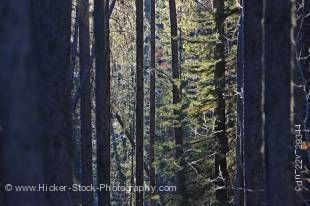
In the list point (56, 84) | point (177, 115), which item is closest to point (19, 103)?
point (56, 84)

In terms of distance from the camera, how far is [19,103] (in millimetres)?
2592

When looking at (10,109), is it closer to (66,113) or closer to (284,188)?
(66,113)

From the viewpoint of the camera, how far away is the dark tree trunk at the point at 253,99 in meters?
7.53

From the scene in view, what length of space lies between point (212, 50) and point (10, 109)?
41.3 ft

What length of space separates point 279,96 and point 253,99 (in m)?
2.84

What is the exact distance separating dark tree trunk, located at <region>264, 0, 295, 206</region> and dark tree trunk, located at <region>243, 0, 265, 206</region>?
2590mm

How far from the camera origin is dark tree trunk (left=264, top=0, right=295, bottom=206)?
4.79 meters

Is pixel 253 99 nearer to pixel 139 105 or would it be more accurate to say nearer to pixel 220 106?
pixel 220 106

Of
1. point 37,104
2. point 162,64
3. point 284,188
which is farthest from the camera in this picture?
point 162,64

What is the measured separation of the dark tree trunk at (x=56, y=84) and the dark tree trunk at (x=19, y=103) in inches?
4.6

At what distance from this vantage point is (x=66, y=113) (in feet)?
10.7

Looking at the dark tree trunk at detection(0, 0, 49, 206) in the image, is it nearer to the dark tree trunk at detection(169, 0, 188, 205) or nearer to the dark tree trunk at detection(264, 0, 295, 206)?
the dark tree trunk at detection(264, 0, 295, 206)

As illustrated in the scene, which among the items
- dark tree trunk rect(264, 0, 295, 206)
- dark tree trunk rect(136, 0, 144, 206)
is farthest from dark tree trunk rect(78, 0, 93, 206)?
dark tree trunk rect(264, 0, 295, 206)

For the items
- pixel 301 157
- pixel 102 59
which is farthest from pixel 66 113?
pixel 102 59
